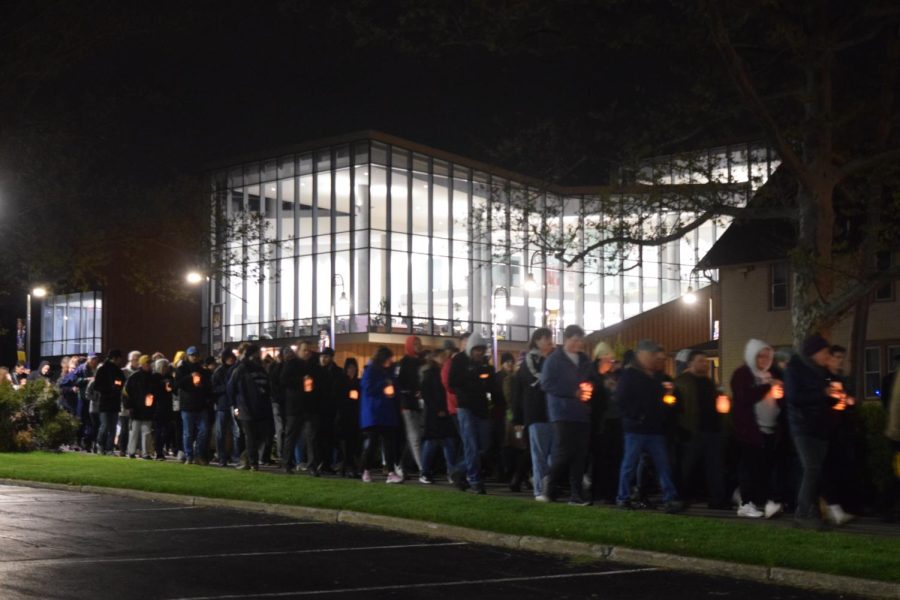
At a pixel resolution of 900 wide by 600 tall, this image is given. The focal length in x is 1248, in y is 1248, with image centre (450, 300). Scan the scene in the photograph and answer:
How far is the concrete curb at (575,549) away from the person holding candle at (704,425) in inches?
125

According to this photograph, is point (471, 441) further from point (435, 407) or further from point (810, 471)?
point (810, 471)

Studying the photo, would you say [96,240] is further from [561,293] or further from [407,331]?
[561,293]

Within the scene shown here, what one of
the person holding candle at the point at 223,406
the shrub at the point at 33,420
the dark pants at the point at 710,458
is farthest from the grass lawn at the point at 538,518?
the shrub at the point at 33,420

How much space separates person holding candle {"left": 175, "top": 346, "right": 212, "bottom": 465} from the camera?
20.1m

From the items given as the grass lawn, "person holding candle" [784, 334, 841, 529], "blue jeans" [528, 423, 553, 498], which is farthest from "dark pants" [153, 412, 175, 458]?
"person holding candle" [784, 334, 841, 529]

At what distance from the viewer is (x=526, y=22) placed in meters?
19.8

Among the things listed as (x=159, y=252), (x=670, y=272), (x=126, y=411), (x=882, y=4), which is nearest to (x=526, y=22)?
(x=882, y=4)

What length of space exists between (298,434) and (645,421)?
278 inches

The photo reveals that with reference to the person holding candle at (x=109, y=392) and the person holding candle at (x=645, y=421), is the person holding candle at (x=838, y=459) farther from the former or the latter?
the person holding candle at (x=109, y=392)

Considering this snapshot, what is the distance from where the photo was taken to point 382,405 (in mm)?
16719

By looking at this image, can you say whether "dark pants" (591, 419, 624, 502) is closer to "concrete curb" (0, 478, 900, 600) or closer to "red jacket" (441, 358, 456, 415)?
"red jacket" (441, 358, 456, 415)

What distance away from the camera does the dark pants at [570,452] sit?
1367cm

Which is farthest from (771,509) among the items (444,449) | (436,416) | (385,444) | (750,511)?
(385,444)

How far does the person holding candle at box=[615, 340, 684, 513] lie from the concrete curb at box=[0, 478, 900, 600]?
2293 millimetres
